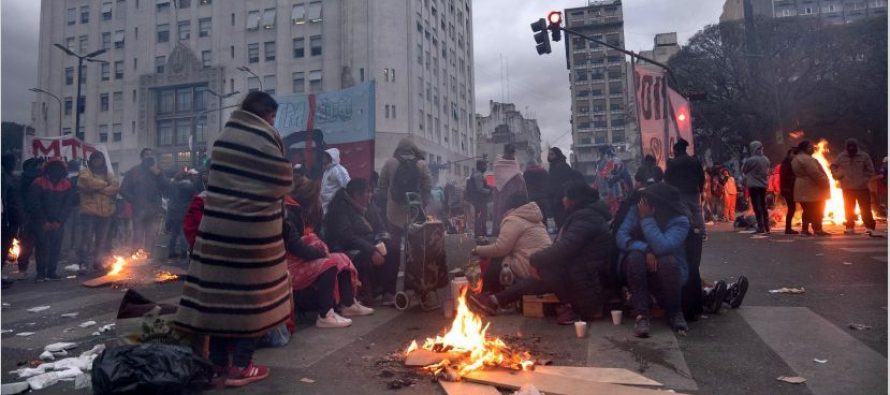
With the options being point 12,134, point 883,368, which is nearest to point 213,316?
point 883,368

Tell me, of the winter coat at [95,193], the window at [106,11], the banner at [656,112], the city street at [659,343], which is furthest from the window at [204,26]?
the city street at [659,343]

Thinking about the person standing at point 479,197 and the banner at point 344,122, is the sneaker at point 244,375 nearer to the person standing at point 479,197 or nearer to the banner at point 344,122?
the banner at point 344,122

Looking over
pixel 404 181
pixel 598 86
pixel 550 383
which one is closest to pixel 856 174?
pixel 404 181

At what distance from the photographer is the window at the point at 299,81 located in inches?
1879

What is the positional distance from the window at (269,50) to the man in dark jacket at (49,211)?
142 feet

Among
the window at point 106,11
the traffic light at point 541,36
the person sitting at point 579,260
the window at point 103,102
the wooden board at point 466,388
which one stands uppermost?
the window at point 106,11

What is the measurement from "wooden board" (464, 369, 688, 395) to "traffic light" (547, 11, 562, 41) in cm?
1292

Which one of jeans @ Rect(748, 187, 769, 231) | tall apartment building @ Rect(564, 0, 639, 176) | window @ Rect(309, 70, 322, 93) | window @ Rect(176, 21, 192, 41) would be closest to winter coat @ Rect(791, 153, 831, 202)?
jeans @ Rect(748, 187, 769, 231)

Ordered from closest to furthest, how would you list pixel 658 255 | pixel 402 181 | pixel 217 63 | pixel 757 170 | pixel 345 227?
pixel 658 255
pixel 345 227
pixel 402 181
pixel 757 170
pixel 217 63

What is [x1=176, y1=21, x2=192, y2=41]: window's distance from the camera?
165ft

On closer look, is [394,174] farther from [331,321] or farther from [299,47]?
[299,47]

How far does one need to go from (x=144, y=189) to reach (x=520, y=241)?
343 inches

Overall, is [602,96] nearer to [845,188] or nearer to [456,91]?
[456,91]

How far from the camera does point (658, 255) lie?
466 centimetres
